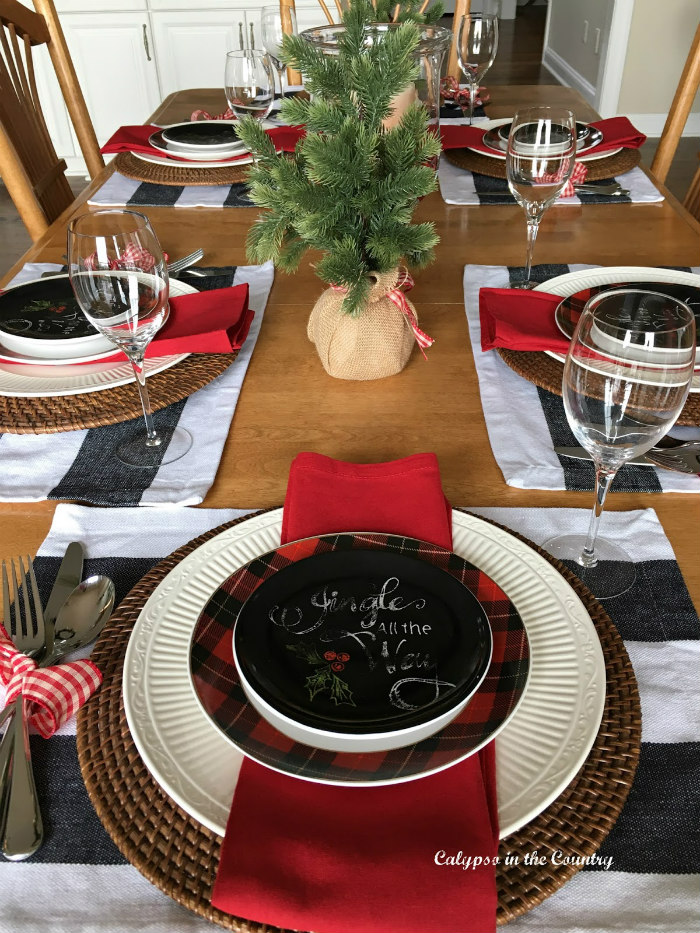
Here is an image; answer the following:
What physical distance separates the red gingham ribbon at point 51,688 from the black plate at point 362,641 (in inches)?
4.1

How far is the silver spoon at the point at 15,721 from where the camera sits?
440 millimetres

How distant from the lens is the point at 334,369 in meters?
0.88

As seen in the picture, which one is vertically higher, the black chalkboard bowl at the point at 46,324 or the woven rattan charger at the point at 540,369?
the black chalkboard bowl at the point at 46,324

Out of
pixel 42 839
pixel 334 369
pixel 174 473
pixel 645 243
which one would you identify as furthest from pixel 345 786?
pixel 645 243

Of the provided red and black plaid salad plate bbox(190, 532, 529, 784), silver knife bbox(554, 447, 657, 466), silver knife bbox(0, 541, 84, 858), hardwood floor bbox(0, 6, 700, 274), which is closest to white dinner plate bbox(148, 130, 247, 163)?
silver knife bbox(554, 447, 657, 466)

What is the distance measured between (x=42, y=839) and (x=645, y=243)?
110 centimetres

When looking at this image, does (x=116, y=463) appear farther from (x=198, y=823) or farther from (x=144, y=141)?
(x=144, y=141)

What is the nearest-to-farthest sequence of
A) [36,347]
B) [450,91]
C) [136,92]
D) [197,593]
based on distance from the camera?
[197,593]
[36,347]
[450,91]
[136,92]

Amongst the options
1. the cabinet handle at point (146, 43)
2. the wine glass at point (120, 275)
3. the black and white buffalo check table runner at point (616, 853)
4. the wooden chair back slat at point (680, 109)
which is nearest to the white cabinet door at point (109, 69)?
the cabinet handle at point (146, 43)

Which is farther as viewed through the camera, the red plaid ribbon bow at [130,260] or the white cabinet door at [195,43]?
the white cabinet door at [195,43]

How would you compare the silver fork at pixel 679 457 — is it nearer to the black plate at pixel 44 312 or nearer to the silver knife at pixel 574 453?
the silver knife at pixel 574 453

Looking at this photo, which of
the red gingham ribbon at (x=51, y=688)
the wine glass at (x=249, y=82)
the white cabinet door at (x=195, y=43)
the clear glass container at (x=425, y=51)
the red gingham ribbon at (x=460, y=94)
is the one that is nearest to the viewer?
the red gingham ribbon at (x=51, y=688)

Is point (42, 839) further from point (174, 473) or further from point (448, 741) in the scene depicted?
point (174, 473)

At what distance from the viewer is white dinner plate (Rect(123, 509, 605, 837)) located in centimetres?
44
